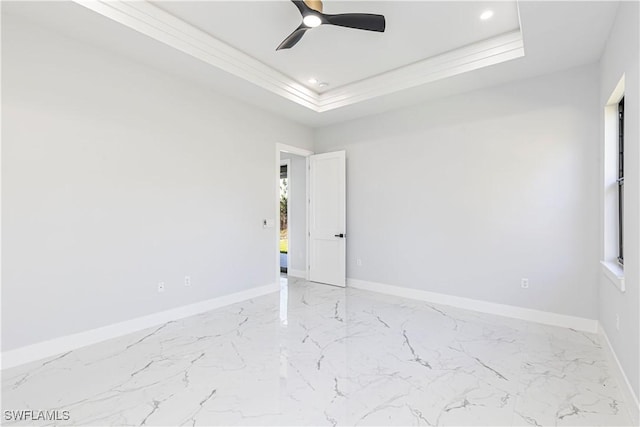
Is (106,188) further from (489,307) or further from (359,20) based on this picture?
(489,307)

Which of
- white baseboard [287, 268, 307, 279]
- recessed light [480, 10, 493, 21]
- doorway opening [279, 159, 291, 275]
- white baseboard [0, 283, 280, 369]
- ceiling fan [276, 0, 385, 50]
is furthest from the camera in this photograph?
doorway opening [279, 159, 291, 275]

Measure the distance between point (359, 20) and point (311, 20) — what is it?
39 centimetres

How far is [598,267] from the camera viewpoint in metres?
3.22

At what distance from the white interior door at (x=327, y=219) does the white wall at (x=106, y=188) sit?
1.40 m

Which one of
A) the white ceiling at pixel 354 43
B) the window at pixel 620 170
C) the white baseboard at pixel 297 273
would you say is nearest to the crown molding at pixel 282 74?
the white ceiling at pixel 354 43

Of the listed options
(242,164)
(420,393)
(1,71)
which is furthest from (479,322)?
(1,71)

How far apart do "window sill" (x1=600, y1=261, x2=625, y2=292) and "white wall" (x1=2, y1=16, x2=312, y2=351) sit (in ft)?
12.7

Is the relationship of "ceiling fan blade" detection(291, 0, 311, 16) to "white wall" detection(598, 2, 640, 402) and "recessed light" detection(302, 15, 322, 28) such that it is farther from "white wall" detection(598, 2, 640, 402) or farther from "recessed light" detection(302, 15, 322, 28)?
"white wall" detection(598, 2, 640, 402)

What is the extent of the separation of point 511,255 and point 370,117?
2744 millimetres

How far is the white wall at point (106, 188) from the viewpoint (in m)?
2.60

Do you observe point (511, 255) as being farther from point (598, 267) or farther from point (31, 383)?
point (31, 383)

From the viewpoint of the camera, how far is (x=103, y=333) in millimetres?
3051

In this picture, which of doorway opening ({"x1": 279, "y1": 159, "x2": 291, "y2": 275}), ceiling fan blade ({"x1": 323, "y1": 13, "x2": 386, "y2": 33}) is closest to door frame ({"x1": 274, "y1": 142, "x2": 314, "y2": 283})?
doorway opening ({"x1": 279, "y1": 159, "x2": 291, "y2": 275})

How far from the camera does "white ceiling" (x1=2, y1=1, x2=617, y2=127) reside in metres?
2.61
